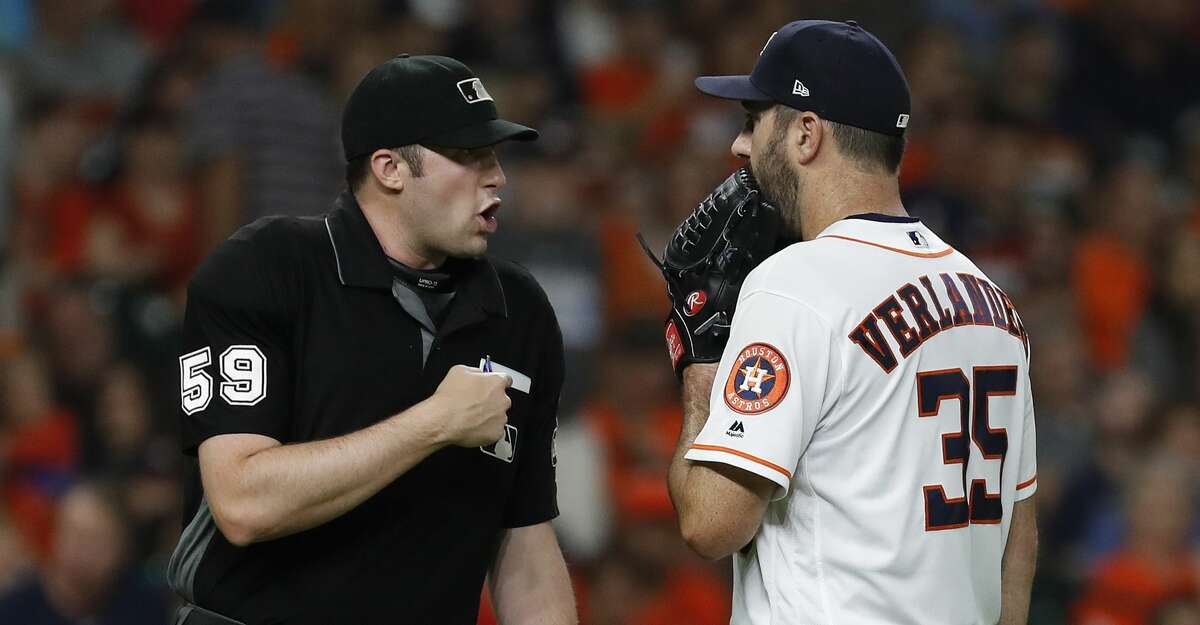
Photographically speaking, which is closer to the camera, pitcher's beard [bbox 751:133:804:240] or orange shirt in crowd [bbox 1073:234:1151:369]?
pitcher's beard [bbox 751:133:804:240]

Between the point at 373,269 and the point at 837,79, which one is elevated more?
the point at 837,79

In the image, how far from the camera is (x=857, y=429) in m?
2.70

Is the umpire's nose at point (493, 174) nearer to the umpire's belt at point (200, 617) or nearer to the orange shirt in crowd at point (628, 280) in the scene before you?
the umpire's belt at point (200, 617)

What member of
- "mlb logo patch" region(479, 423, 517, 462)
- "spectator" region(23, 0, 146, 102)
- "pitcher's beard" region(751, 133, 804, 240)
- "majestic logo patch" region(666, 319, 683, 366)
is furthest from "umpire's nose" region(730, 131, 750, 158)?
"spectator" region(23, 0, 146, 102)

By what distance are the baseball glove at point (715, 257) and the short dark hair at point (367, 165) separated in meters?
0.57

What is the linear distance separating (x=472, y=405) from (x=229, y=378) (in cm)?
48

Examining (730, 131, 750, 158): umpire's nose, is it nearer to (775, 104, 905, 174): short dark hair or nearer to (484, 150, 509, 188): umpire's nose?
(775, 104, 905, 174): short dark hair

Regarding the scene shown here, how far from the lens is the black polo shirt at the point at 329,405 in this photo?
2.95 m

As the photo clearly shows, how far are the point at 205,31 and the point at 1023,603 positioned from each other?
4.94m

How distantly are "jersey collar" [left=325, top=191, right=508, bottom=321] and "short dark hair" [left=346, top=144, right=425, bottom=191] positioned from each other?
0.03 meters

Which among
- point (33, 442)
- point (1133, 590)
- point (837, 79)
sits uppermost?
point (837, 79)

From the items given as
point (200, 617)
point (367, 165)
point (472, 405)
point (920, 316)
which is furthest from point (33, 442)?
point (920, 316)

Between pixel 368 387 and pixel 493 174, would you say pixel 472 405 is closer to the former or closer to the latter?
pixel 368 387

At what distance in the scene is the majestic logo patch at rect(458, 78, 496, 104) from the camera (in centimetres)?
311
